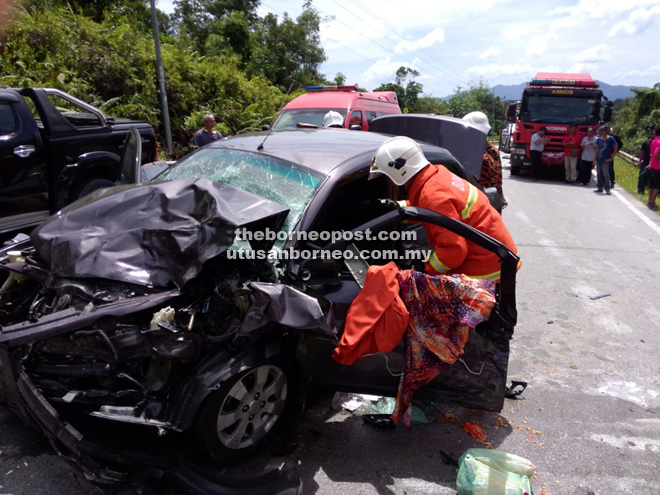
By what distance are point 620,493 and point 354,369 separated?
1.61 m

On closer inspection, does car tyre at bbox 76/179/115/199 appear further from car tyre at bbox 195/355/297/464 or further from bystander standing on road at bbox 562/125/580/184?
bystander standing on road at bbox 562/125/580/184

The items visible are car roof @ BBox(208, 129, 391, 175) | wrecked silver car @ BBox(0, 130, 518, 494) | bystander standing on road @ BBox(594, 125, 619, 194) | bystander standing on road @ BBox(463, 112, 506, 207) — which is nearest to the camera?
wrecked silver car @ BBox(0, 130, 518, 494)

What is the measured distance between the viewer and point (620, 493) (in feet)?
9.26

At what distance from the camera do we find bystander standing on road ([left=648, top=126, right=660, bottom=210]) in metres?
10.4

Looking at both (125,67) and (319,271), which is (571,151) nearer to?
(125,67)

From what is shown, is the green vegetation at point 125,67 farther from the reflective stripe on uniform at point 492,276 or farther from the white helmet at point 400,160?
the reflective stripe on uniform at point 492,276

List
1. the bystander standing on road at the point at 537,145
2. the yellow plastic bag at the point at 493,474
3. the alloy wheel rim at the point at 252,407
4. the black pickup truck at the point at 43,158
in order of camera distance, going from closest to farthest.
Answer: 1. the yellow plastic bag at the point at 493,474
2. the alloy wheel rim at the point at 252,407
3. the black pickup truck at the point at 43,158
4. the bystander standing on road at the point at 537,145

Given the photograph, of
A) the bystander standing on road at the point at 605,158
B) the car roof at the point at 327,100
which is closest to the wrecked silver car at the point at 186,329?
the car roof at the point at 327,100

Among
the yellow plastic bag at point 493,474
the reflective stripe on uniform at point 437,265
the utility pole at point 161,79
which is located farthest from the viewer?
the utility pole at point 161,79

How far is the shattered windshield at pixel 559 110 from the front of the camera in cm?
1435

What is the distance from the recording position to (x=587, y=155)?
13.9 meters

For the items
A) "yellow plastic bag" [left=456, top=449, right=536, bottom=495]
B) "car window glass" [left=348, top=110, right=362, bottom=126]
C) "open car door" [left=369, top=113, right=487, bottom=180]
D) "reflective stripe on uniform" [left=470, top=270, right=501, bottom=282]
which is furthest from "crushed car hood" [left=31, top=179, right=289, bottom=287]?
"car window glass" [left=348, top=110, right=362, bottom=126]

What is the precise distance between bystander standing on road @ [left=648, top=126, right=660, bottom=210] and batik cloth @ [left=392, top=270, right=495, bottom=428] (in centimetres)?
966

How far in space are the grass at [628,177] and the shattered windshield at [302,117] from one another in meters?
7.09
